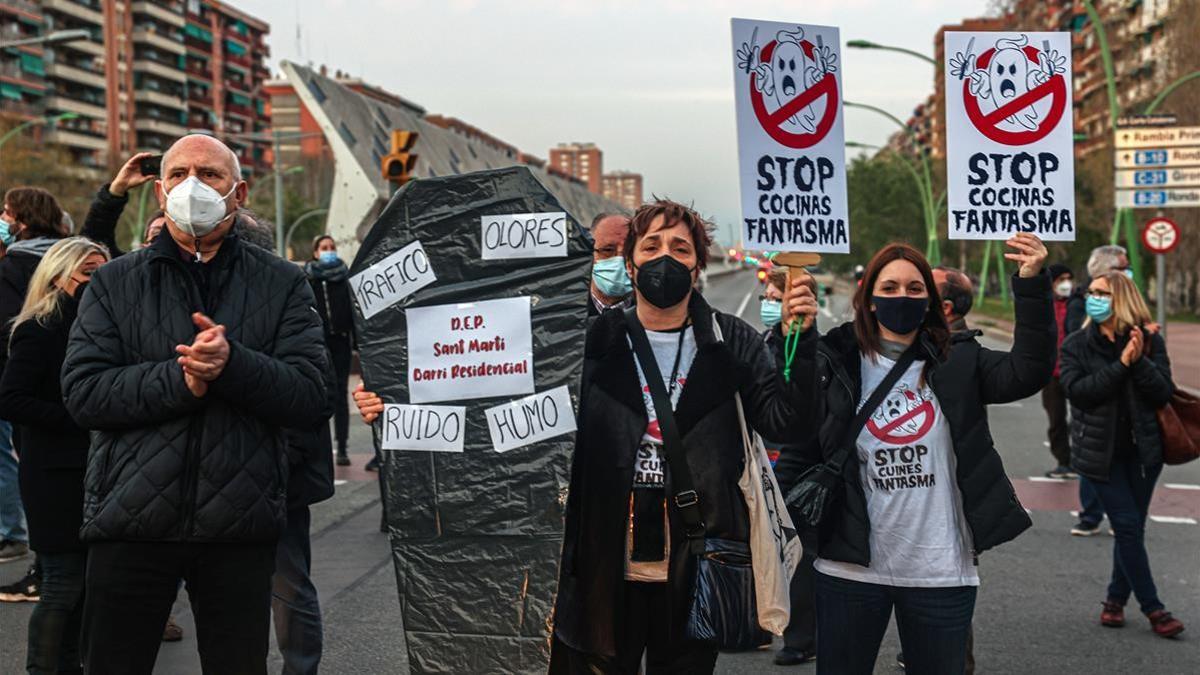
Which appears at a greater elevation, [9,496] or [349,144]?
[349,144]

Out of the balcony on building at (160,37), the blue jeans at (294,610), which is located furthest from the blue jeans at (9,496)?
the balcony on building at (160,37)

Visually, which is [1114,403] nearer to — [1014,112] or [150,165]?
[1014,112]

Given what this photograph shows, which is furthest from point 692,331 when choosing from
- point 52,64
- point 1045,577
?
point 52,64

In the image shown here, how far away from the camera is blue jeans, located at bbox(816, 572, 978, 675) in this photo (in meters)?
3.59

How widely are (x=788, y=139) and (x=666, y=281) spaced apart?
0.86 m

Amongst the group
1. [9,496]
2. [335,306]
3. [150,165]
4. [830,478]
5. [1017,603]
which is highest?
[150,165]

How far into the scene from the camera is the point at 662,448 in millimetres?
3385

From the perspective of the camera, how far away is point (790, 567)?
11.4 feet

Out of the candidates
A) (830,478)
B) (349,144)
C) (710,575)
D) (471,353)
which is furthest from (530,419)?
(349,144)

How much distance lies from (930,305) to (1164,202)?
1966 centimetres

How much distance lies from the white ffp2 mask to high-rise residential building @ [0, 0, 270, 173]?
7349cm

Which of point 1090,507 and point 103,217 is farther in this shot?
point 1090,507

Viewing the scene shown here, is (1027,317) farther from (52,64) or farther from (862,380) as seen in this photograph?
(52,64)

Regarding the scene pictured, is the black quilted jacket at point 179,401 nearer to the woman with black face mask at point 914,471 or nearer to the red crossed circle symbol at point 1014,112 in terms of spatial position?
the woman with black face mask at point 914,471
